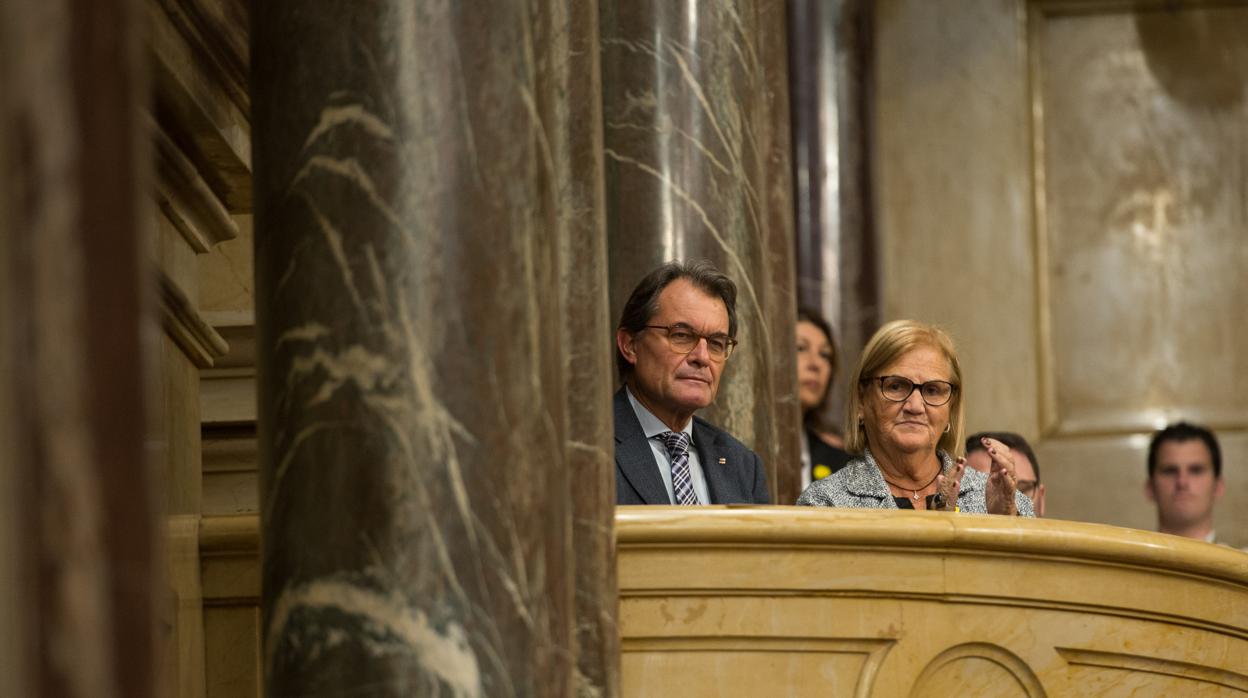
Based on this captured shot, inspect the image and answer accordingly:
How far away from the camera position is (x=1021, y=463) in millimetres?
4945

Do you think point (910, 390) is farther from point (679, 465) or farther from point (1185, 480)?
point (1185, 480)

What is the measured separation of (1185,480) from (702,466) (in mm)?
2774

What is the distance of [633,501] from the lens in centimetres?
A: 386

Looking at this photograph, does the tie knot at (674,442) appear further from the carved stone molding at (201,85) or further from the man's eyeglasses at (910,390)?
the carved stone molding at (201,85)

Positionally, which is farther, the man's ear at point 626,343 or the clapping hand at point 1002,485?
the man's ear at point 626,343

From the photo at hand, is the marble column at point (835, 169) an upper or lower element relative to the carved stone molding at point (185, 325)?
upper

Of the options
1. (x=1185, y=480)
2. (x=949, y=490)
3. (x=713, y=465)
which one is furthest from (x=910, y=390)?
(x=1185, y=480)

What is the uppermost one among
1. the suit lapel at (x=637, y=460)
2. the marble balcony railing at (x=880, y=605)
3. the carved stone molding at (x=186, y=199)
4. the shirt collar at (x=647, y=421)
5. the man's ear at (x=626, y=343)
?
the carved stone molding at (x=186, y=199)

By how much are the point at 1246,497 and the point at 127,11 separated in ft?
25.6

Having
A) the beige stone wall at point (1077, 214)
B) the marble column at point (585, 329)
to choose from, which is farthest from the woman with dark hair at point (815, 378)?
the marble column at point (585, 329)

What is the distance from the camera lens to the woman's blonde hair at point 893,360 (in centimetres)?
414

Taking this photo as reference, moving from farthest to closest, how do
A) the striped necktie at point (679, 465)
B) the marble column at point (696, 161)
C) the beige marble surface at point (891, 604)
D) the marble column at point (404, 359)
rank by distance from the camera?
the marble column at point (696, 161) < the striped necktie at point (679, 465) < the beige marble surface at point (891, 604) < the marble column at point (404, 359)

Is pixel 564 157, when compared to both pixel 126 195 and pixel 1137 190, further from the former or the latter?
pixel 1137 190

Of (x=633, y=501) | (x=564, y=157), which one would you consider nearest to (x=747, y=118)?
(x=633, y=501)
